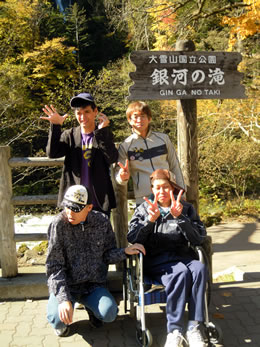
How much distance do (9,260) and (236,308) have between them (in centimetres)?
209

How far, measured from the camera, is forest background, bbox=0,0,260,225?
27.6 feet

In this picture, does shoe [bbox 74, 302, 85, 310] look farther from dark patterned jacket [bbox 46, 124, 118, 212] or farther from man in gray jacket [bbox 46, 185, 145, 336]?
dark patterned jacket [bbox 46, 124, 118, 212]

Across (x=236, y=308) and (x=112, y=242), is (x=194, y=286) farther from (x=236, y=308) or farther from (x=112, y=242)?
(x=236, y=308)

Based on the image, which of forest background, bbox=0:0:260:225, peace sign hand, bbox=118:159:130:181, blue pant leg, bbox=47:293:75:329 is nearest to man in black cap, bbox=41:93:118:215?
peace sign hand, bbox=118:159:130:181

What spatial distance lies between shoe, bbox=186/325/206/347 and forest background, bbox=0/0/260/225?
19.0ft

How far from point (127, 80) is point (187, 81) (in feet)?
37.8

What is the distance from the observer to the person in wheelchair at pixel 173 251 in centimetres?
237

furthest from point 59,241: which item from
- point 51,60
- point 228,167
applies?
point 51,60

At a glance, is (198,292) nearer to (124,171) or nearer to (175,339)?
(175,339)

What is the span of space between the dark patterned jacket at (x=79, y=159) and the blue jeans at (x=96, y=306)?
0.65 m

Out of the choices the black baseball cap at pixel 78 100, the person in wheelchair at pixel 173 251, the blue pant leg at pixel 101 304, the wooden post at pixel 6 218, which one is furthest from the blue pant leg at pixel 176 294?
the wooden post at pixel 6 218

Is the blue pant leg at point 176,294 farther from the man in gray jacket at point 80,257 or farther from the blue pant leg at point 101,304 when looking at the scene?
the blue pant leg at point 101,304

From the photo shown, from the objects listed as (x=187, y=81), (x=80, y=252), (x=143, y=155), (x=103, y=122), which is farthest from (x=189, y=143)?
(x=80, y=252)

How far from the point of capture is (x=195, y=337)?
230 centimetres
